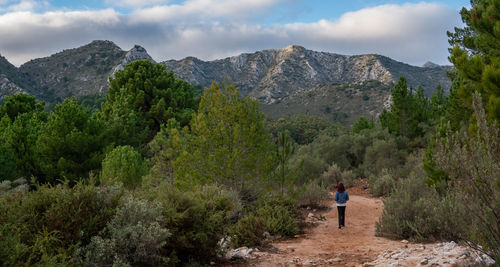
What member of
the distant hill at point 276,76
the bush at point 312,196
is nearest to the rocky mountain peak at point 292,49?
the distant hill at point 276,76

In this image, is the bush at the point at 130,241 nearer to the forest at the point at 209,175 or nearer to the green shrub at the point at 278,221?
the forest at the point at 209,175

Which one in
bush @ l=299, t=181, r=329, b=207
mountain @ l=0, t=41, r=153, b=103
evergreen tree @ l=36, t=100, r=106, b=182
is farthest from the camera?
mountain @ l=0, t=41, r=153, b=103

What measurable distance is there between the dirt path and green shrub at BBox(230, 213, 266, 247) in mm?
505

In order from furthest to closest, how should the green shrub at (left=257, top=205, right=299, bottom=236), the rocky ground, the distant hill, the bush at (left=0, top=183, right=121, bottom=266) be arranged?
the distant hill
the green shrub at (left=257, top=205, right=299, bottom=236)
the rocky ground
the bush at (left=0, top=183, right=121, bottom=266)

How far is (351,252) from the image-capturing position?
7.50 m

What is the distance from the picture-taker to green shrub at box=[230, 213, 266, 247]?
8.23m

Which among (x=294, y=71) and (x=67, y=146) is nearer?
(x=67, y=146)

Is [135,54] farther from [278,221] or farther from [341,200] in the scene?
[278,221]

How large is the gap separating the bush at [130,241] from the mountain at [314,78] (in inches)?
2517

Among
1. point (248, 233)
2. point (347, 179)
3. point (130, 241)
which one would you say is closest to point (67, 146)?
point (248, 233)

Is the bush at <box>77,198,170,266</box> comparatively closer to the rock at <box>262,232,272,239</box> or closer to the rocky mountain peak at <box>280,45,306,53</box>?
the rock at <box>262,232,272,239</box>

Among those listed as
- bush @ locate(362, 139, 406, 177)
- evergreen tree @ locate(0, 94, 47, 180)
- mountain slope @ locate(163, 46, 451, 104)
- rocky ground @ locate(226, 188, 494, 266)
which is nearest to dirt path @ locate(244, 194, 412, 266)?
rocky ground @ locate(226, 188, 494, 266)

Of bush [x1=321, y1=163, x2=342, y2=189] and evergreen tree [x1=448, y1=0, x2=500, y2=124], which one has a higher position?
evergreen tree [x1=448, y1=0, x2=500, y2=124]

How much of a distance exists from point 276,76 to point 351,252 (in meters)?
100.0
